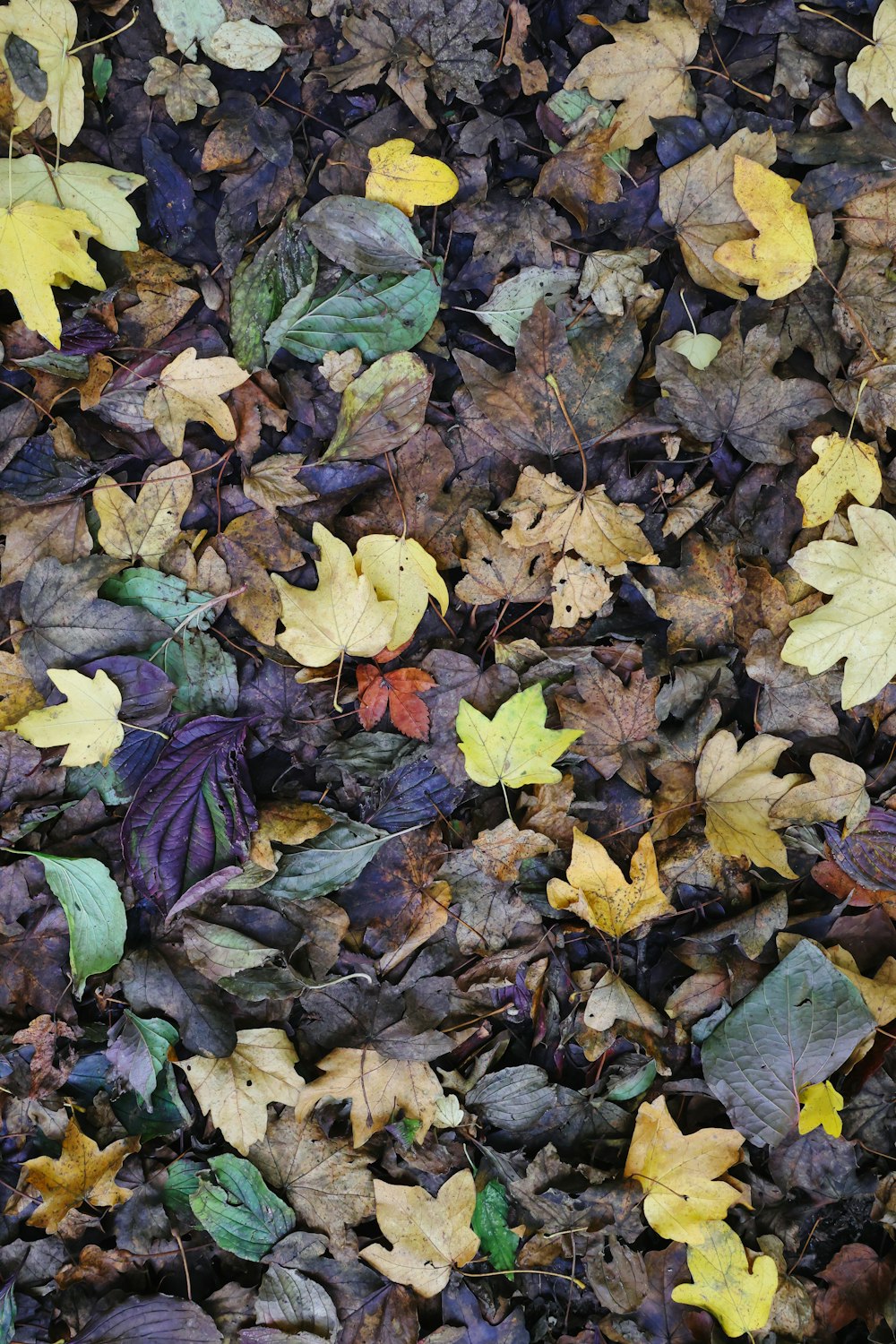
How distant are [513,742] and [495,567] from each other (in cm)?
34

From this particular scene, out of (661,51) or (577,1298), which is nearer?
(661,51)

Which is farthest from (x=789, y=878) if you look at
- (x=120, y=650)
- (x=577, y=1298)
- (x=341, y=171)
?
(x=341, y=171)

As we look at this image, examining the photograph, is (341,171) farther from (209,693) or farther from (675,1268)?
(675,1268)

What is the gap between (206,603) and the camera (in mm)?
1533

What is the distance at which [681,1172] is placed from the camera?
155cm

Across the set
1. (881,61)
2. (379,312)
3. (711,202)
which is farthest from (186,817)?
(881,61)

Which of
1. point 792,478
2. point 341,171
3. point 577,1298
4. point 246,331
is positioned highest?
point 341,171

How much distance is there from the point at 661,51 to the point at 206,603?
1.37m

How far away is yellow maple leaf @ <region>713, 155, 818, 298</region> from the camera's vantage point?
144 centimetres

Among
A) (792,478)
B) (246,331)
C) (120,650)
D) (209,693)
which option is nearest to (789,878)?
(792,478)

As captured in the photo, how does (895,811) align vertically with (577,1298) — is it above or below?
above

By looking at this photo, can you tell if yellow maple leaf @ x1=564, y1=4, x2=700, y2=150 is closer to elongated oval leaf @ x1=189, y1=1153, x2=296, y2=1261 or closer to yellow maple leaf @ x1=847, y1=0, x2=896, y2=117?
yellow maple leaf @ x1=847, y1=0, x2=896, y2=117

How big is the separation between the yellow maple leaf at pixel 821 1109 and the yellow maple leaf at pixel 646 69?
1.92m

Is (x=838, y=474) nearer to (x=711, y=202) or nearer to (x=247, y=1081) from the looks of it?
(x=711, y=202)
